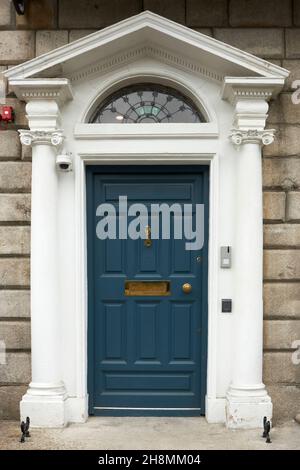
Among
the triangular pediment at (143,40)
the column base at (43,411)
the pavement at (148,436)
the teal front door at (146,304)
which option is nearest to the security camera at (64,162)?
the teal front door at (146,304)

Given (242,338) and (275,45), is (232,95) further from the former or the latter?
(242,338)

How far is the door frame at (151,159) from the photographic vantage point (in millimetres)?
5090

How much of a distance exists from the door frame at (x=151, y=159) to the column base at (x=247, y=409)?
0.20 meters

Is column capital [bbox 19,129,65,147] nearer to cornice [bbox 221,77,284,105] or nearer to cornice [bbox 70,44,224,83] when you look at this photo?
cornice [bbox 70,44,224,83]

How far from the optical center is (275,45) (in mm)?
5172

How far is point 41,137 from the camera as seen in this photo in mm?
4934

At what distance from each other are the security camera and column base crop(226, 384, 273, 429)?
8.90 feet

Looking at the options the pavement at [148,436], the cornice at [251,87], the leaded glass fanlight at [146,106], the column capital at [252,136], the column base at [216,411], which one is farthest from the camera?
the leaded glass fanlight at [146,106]

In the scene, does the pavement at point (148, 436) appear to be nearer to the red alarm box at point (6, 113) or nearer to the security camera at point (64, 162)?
the security camera at point (64, 162)

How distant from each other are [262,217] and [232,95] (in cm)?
122

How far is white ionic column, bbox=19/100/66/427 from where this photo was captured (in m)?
4.95
